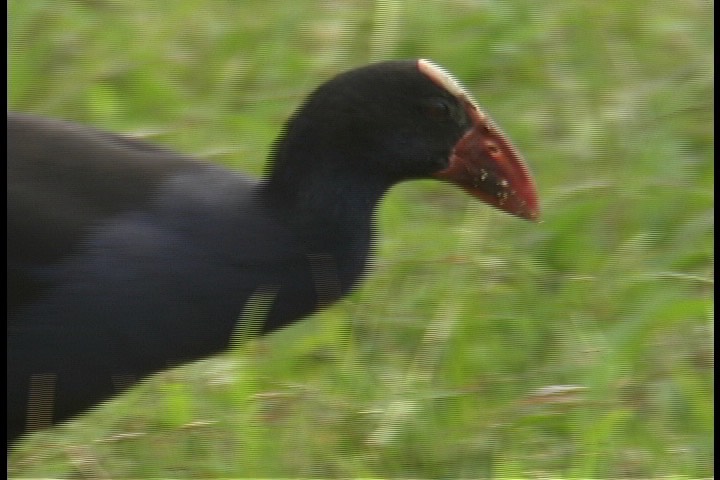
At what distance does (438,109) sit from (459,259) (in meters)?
0.54

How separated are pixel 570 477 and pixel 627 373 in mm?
287

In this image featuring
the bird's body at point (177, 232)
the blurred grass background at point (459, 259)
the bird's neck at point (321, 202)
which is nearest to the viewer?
the bird's body at point (177, 232)

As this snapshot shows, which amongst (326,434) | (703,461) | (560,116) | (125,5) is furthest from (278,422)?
(125,5)

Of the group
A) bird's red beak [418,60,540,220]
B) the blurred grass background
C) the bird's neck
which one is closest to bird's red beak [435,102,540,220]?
bird's red beak [418,60,540,220]

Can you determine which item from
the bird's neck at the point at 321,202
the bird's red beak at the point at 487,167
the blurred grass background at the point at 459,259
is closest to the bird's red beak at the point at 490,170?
the bird's red beak at the point at 487,167

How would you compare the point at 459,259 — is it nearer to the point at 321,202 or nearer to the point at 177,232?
the point at 321,202

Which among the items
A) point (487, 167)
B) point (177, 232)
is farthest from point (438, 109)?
point (177, 232)

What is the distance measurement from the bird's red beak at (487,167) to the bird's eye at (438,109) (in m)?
0.02

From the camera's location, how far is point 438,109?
254 centimetres

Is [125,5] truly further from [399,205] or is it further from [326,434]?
[326,434]

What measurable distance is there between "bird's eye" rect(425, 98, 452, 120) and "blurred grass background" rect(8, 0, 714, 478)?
0.44 m

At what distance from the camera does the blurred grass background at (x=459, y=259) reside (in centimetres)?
260

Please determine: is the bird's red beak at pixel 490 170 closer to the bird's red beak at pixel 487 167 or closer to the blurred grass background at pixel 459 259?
the bird's red beak at pixel 487 167

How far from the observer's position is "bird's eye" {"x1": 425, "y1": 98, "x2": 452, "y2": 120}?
2537 millimetres
